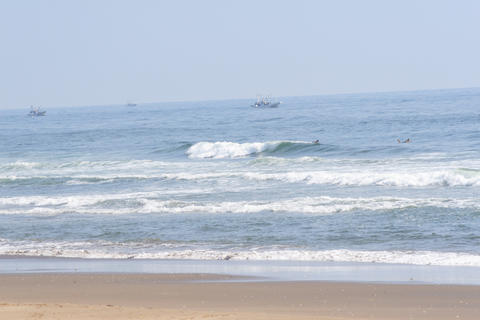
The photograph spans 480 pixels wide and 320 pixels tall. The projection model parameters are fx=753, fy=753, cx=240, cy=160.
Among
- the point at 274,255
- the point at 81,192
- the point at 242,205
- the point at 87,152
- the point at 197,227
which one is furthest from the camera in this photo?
the point at 87,152

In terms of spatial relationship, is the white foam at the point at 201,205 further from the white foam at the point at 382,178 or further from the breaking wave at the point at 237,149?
the breaking wave at the point at 237,149

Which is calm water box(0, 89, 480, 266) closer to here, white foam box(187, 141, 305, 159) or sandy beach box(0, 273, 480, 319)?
white foam box(187, 141, 305, 159)

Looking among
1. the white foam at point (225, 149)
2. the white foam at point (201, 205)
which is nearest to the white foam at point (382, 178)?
the white foam at point (201, 205)

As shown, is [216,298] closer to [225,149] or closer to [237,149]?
[237,149]

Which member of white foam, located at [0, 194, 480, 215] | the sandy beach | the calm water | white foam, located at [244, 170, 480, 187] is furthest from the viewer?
white foam, located at [244, 170, 480, 187]

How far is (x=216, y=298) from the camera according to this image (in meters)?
11.1

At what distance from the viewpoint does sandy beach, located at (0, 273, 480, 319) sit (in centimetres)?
962

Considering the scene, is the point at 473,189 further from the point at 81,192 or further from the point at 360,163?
the point at 81,192

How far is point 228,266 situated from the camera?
13.9 metres

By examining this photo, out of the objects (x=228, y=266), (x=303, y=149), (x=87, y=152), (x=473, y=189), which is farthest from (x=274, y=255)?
(x=87, y=152)

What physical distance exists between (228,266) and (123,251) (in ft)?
10.3

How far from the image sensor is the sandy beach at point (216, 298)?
962 cm

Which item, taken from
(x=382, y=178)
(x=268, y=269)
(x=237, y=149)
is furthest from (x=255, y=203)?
(x=237, y=149)

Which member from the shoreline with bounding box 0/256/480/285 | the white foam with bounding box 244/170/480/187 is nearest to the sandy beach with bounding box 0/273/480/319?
the shoreline with bounding box 0/256/480/285
